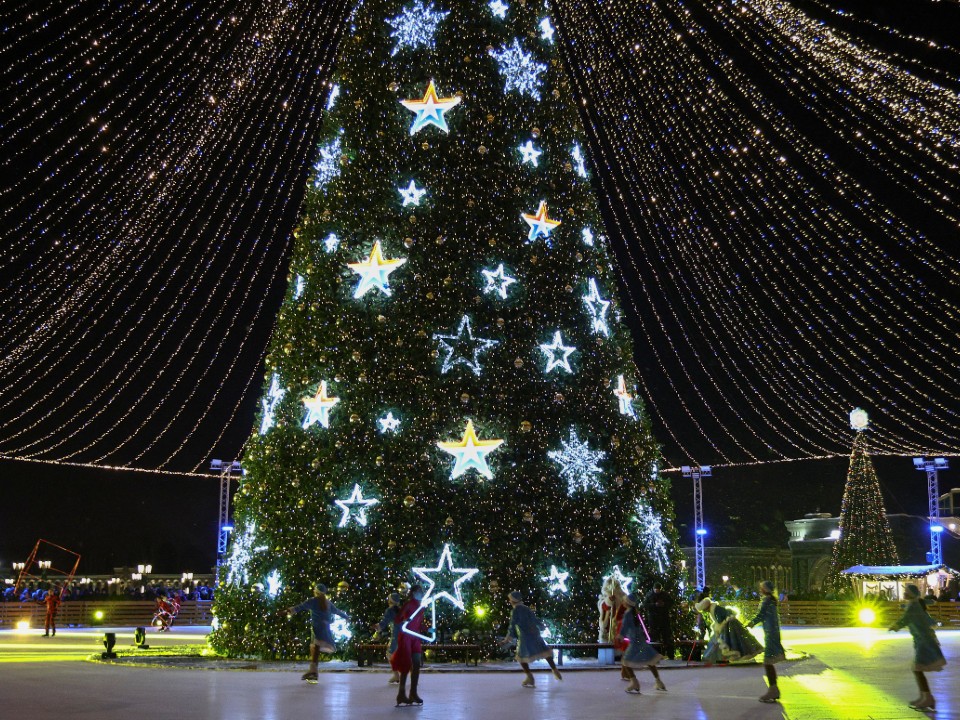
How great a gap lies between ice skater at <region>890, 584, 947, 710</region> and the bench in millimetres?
5162

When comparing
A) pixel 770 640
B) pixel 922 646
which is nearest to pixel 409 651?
pixel 770 640

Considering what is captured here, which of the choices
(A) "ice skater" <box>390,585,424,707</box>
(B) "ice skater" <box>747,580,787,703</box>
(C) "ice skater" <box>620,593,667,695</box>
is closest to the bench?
(A) "ice skater" <box>390,585,424,707</box>

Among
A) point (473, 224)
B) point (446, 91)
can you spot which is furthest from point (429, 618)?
point (446, 91)

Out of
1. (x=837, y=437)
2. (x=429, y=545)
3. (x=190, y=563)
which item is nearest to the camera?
(x=429, y=545)

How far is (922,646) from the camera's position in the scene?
10.3 m

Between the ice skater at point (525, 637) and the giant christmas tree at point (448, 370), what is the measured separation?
104 centimetres

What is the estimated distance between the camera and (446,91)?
569 inches

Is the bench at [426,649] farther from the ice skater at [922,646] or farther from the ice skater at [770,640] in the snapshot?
the ice skater at [922,646]

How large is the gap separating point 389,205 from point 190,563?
137 feet

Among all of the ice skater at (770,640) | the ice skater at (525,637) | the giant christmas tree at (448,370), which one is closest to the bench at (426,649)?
the giant christmas tree at (448,370)

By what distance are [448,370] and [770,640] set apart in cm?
541

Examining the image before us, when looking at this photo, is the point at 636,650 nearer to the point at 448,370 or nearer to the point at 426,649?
the point at 426,649

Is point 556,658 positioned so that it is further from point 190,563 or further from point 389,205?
point 190,563

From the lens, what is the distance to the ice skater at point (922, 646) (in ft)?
31.9
